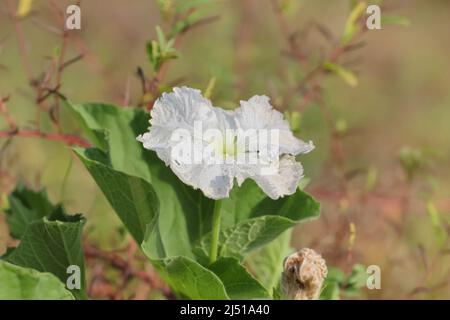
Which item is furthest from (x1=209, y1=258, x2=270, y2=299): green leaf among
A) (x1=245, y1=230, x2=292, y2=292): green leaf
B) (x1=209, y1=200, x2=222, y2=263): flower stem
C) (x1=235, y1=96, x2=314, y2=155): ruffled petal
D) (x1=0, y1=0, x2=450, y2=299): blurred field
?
(x1=0, y1=0, x2=450, y2=299): blurred field

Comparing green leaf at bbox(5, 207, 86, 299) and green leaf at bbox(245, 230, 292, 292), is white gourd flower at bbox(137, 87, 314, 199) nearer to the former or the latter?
green leaf at bbox(5, 207, 86, 299)

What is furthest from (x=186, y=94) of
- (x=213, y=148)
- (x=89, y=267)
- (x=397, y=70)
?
(x=397, y=70)

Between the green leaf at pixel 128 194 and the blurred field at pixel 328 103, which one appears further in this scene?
the blurred field at pixel 328 103

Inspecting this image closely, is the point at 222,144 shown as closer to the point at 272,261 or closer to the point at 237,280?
the point at 237,280

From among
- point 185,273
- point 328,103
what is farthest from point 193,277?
point 328,103

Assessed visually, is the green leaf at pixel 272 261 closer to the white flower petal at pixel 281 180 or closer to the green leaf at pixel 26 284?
the white flower petal at pixel 281 180

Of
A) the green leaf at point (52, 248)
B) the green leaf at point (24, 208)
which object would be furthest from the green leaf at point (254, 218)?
the green leaf at point (24, 208)
